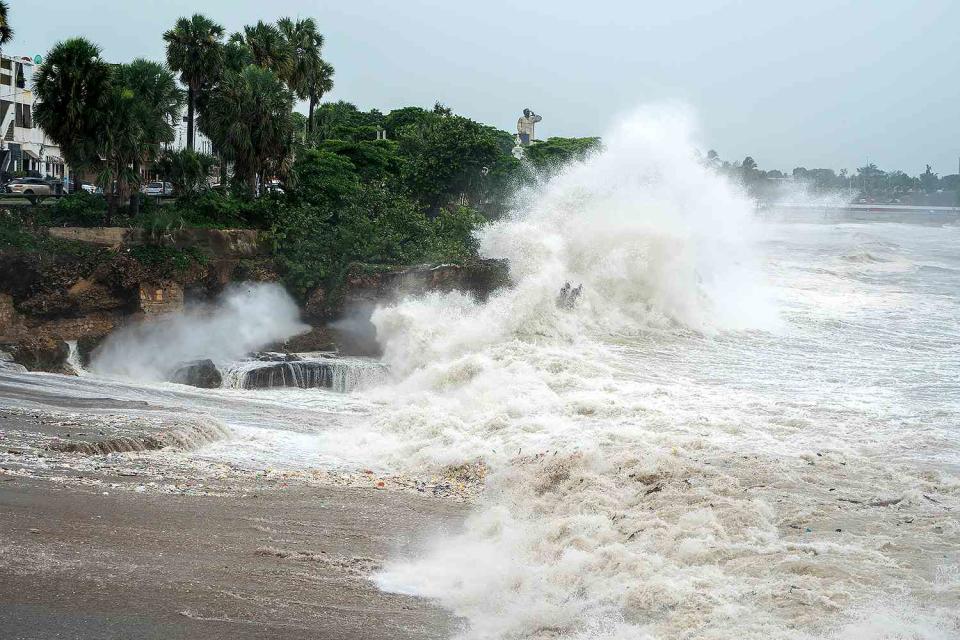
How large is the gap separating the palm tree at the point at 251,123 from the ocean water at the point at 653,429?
7641 millimetres

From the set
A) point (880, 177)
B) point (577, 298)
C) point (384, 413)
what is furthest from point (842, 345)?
point (880, 177)

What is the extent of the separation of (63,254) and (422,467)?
14.1m

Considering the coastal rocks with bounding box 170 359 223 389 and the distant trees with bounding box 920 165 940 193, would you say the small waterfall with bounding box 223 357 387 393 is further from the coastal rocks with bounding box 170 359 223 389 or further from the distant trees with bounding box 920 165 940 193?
the distant trees with bounding box 920 165 940 193

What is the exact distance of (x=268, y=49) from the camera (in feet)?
122

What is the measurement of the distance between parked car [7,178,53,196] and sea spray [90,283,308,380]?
39.7 feet

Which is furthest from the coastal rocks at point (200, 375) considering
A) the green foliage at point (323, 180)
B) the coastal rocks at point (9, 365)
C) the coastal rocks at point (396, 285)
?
the green foliage at point (323, 180)

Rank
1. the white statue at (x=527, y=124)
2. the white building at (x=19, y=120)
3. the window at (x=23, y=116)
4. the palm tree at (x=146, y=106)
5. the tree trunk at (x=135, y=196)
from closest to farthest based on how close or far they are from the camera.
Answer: the palm tree at (x=146, y=106) → the tree trunk at (x=135, y=196) → the white building at (x=19, y=120) → the window at (x=23, y=116) → the white statue at (x=527, y=124)

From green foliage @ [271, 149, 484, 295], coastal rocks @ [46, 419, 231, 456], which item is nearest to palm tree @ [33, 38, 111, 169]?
green foliage @ [271, 149, 484, 295]

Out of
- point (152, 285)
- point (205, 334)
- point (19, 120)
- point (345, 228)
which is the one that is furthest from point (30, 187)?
point (19, 120)

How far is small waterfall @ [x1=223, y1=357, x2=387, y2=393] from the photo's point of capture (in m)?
20.8

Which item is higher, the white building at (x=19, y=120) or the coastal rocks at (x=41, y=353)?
the white building at (x=19, y=120)

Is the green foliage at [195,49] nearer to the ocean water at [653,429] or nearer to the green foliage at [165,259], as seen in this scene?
the green foliage at [165,259]

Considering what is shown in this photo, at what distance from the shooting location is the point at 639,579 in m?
9.30

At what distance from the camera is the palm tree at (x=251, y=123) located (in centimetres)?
3036
